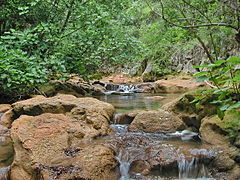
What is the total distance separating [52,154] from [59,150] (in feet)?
0.45

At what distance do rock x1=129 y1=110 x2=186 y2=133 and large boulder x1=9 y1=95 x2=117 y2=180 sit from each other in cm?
69

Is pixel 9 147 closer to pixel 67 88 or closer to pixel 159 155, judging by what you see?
pixel 159 155

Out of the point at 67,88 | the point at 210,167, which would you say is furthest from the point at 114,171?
the point at 67,88

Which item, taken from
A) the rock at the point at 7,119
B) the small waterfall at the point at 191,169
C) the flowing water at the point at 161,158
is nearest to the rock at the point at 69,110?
the rock at the point at 7,119

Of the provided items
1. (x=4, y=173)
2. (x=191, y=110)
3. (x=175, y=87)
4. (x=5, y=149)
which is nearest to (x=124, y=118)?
(x=191, y=110)

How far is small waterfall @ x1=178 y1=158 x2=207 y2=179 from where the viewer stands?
10.5 feet

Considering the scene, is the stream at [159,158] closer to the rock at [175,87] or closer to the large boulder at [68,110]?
the large boulder at [68,110]

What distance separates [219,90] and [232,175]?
2.13 metres

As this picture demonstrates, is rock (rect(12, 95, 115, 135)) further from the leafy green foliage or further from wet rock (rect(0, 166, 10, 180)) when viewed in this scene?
the leafy green foliage

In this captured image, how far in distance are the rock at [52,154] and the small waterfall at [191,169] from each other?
991mm

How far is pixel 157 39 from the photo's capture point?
25.6 ft

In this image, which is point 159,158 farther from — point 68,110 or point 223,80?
A: point 68,110

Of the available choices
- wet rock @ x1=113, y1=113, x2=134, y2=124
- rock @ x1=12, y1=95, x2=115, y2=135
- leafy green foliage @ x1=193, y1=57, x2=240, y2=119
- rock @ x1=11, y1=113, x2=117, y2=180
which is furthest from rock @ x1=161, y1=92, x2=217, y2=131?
leafy green foliage @ x1=193, y1=57, x2=240, y2=119

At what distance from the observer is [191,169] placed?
323 centimetres
